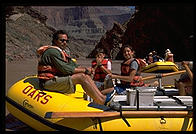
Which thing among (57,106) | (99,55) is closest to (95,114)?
(57,106)

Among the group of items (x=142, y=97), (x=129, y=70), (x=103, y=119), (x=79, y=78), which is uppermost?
(x=129, y=70)

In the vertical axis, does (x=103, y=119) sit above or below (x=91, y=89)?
below

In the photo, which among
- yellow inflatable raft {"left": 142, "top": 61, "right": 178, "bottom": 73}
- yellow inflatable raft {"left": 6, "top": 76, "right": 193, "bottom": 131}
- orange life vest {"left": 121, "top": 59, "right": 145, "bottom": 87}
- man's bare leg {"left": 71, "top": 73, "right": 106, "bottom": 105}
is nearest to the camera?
yellow inflatable raft {"left": 6, "top": 76, "right": 193, "bottom": 131}

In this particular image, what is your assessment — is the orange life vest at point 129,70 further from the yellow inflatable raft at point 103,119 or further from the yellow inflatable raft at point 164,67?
the yellow inflatable raft at point 164,67

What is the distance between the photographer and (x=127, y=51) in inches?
176

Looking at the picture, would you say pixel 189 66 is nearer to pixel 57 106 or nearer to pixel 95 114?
pixel 95 114

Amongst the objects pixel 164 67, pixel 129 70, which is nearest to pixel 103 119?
pixel 129 70

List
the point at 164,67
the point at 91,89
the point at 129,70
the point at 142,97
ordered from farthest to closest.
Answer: the point at 164,67, the point at 129,70, the point at 91,89, the point at 142,97

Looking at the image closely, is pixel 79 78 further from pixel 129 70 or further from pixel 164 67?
pixel 164 67

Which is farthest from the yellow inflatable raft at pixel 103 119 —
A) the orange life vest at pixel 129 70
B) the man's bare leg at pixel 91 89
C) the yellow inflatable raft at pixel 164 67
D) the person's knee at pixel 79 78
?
the yellow inflatable raft at pixel 164 67

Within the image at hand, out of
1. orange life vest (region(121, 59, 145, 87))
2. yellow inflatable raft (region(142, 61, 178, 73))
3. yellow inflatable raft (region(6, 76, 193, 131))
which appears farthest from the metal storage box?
yellow inflatable raft (region(142, 61, 178, 73))

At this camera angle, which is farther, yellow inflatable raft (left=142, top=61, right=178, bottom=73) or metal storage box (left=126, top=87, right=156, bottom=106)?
yellow inflatable raft (left=142, top=61, right=178, bottom=73)

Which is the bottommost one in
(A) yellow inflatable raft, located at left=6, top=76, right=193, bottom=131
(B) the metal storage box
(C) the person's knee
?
(A) yellow inflatable raft, located at left=6, top=76, right=193, bottom=131

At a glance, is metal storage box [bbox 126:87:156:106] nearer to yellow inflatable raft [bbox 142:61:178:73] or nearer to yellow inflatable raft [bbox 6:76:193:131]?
yellow inflatable raft [bbox 6:76:193:131]
